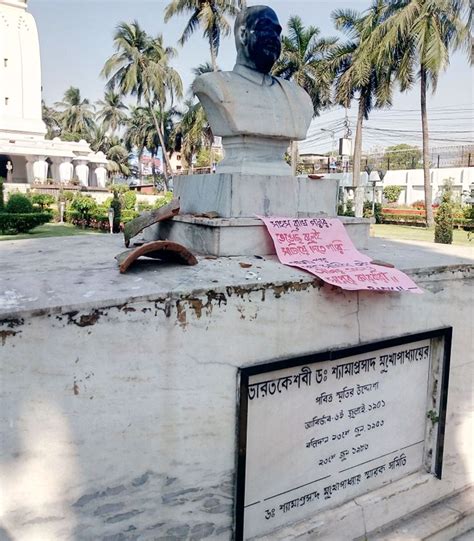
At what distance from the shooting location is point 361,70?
22.7 meters

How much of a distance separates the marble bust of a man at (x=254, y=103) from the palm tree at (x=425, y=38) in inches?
807

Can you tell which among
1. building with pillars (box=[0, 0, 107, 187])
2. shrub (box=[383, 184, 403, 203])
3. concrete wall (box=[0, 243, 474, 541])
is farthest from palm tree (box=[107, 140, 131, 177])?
concrete wall (box=[0, 243, 474, 541])

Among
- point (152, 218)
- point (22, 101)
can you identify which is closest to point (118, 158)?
point (22, 101)

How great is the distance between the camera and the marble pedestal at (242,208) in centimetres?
262

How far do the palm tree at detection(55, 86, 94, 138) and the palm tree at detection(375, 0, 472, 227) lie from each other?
38.3 metres

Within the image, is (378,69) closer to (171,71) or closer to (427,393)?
(171,71)

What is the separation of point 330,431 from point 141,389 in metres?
1.06

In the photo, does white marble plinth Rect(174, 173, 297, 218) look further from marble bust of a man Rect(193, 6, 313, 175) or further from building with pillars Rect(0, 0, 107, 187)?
building with pillars Rect(0, 0, 107, 187)

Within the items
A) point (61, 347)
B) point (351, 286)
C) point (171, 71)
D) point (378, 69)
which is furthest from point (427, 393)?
point (171, 71)

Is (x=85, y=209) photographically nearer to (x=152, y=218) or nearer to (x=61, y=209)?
(x=61, y=209)

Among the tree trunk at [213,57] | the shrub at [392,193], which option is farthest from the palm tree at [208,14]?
the shrub at [392,193]

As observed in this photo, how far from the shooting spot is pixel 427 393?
2.88 m

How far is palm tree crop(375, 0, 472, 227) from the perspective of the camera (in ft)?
68.5

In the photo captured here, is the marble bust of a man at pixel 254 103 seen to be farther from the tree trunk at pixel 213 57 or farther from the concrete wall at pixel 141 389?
the tree trunk at pixel 213 57
